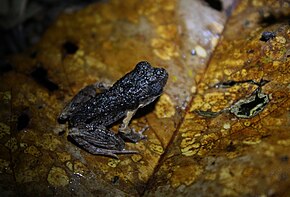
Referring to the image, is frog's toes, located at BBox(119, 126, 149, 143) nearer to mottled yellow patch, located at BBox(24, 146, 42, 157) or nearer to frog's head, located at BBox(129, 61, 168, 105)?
frog's head, located at BBox(129, 61, 168, 105)

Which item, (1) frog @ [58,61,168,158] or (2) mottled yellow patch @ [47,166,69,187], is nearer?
(2) mottled yellow patch @ [47,166,69,187]

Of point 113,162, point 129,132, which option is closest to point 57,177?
point 113,162

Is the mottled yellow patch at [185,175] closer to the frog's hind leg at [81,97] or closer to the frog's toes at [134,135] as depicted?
the frog's toes at [134,135]

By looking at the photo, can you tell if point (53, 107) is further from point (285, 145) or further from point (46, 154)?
point (285, 145)

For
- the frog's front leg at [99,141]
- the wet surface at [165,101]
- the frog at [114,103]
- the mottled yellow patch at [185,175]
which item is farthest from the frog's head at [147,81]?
the mottled yellow patch at [185,175]

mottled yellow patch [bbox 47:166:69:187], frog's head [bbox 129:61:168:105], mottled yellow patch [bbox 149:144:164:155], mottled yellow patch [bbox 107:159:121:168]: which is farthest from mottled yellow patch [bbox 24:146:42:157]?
frog's head [bbox 129:61:168:105]

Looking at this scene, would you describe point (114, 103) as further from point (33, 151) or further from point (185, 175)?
point (185, 175)

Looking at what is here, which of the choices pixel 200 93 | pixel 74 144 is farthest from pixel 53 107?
pixel 200 93
